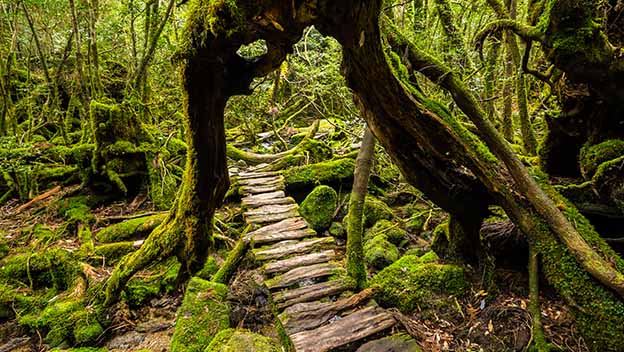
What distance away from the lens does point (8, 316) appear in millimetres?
5820

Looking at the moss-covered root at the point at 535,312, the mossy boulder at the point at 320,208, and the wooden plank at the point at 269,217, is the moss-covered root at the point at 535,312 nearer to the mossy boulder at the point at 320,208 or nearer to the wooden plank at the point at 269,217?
the wooden plank at the point at 269,217

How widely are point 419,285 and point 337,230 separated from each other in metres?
3.06

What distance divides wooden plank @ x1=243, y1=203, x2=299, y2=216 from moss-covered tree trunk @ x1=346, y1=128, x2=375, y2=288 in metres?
2.42

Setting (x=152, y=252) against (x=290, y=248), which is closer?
(x=152, y=252)

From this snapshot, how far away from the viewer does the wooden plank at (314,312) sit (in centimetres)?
388

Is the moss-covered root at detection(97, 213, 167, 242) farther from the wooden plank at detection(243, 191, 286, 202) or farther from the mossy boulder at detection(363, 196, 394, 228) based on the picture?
the mossy boulder at detection(363, 196, 394, 228)

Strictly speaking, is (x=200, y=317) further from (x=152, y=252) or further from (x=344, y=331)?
(x=344, y=331)

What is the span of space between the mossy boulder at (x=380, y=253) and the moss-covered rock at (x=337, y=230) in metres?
0.93

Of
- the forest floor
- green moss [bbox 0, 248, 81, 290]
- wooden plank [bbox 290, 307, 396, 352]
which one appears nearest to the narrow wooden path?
wooden plank [bbox 290, 307, 396, 352]

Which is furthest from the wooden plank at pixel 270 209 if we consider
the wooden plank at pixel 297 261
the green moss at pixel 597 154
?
the green moss at pixel 597 154

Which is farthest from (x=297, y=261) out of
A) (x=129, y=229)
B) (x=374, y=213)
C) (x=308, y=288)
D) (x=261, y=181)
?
(x=261, y=181)

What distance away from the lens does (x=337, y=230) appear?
7.67m

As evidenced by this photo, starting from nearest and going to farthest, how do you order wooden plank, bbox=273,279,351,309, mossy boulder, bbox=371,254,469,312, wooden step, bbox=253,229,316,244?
wooden plank, bbox=273,279,351,309 < mossy boulder, bbox=371,254,469,312 < wooden step, bbox=253,229,316,244

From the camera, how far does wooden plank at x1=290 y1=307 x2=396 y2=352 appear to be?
A: 3.57 metres
